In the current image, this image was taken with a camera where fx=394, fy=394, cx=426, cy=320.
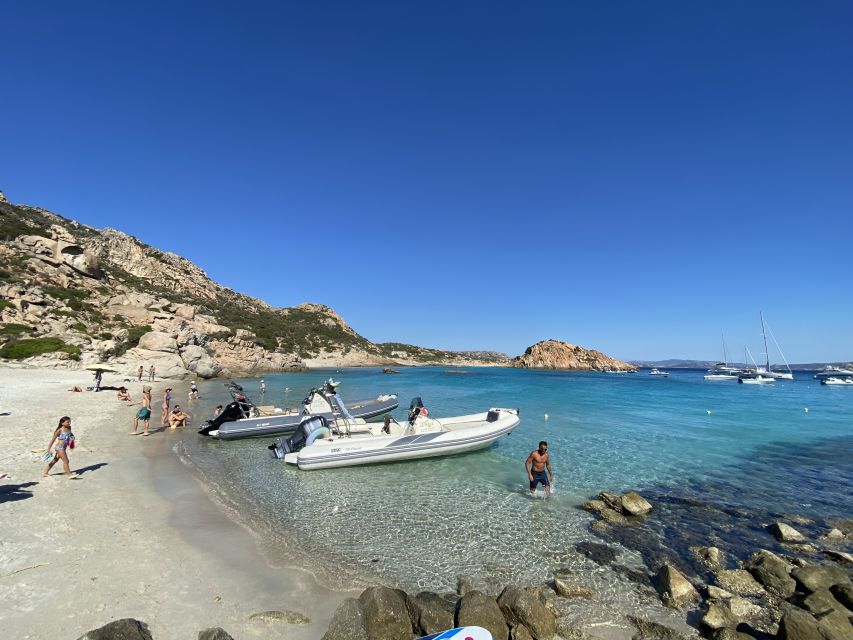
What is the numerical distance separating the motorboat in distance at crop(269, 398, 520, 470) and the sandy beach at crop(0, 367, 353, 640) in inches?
124

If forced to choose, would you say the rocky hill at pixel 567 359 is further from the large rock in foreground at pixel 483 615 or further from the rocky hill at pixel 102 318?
the large rock in foreground at pixel 483 615

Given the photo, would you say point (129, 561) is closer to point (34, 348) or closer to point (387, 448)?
point (387, 448)

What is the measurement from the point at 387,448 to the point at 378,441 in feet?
1.18

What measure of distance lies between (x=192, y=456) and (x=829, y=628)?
49.0 ft

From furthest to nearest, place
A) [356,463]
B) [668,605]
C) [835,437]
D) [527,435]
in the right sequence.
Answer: [835,437]
[527,435]
[356,463]
[668,605]

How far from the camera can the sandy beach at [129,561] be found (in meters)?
4.59

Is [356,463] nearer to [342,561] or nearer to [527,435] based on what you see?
[342,561]

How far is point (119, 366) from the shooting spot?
116 feet

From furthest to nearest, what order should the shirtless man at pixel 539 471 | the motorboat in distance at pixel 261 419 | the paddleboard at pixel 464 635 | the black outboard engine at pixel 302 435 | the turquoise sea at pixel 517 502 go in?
the motorboat in distance at pixel 261 419
the black outboard engine at pixel 302 435
the shirtless man at pixel 539 471
the turquoise sea at pixel 517 502
the paddleboard at pixel 464 635

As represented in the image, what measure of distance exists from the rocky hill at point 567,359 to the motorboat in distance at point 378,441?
12241cm

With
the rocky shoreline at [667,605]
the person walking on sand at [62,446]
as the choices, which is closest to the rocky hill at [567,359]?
the rocky shoreline at [667,605]

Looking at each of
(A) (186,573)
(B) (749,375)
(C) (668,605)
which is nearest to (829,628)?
(C) (668,605)

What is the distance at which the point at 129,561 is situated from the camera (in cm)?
577

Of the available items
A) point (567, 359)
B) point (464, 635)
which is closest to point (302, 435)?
point (464, 635)
